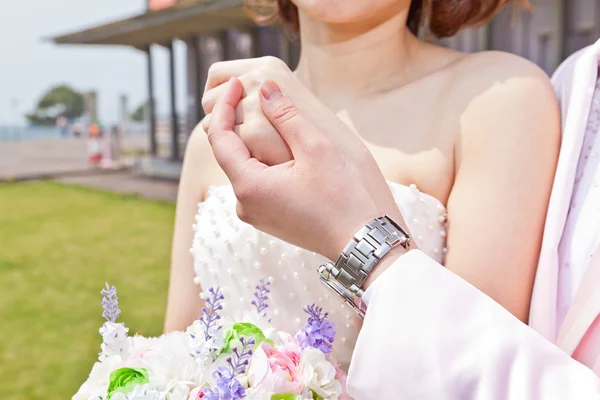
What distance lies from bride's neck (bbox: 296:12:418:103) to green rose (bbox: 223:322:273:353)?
0.70m

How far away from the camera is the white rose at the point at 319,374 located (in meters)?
1.06

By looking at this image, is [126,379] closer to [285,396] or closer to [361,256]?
[285,396]

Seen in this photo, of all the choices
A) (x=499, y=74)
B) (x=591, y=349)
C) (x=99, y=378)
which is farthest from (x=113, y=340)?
(x=499, y=74)

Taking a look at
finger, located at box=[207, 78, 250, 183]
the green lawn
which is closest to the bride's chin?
finger, located at box=[207, 78, 250, 183]

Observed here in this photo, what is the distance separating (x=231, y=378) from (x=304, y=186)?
31 cm

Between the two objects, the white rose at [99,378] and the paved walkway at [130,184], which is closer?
the white rose at [99,378]

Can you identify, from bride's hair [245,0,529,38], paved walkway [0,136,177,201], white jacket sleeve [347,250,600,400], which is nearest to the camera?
white jacket sleeve [347,250,600,400]

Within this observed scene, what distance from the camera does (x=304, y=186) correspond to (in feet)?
3.42

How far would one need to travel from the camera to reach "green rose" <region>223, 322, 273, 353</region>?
3.47ft

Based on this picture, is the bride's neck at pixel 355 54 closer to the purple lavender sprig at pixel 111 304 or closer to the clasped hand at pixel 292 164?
the clasped hand at pixel 292 164

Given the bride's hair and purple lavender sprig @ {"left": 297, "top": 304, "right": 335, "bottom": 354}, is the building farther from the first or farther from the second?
purple lavender sprig @ {"left": 297, "top": 304, "right": 335, "bottom": 354}

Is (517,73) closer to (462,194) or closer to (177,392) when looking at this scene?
(462,194)

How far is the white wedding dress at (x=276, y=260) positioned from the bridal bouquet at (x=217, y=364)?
324 millimetres

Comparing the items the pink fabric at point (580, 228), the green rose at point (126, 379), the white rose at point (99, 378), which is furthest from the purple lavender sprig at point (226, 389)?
the pink fabric at point (580, 228)
